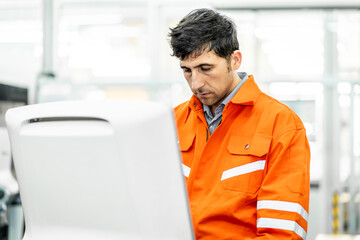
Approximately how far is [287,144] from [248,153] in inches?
4.6

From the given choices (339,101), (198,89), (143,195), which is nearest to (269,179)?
(198,89)

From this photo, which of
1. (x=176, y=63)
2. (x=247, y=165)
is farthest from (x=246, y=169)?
(x=176, y=63)

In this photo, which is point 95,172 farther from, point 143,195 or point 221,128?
point 221,128

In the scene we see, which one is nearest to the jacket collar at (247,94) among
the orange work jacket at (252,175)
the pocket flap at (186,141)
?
the orange work jacket at (252,175)

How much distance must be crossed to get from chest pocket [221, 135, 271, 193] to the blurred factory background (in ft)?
5.43

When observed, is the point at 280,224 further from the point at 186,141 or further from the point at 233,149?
the point at 186,141

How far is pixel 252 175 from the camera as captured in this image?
1.35m

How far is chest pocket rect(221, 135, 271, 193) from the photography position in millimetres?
1340

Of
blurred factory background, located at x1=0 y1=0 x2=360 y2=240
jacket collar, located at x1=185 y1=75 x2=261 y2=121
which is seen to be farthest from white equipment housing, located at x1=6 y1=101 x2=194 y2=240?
blurred factory background, located at x1=0 y1=0 x2=360 y2=240

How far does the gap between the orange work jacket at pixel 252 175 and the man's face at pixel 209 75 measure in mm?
83

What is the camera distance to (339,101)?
3.64 metres

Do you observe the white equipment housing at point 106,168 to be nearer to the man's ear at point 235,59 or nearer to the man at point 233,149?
the man at point 233,149

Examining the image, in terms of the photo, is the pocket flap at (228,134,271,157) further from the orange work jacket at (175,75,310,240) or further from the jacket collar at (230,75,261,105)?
the jacket collar at (230,75,261,105)

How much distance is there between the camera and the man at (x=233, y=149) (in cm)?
130
